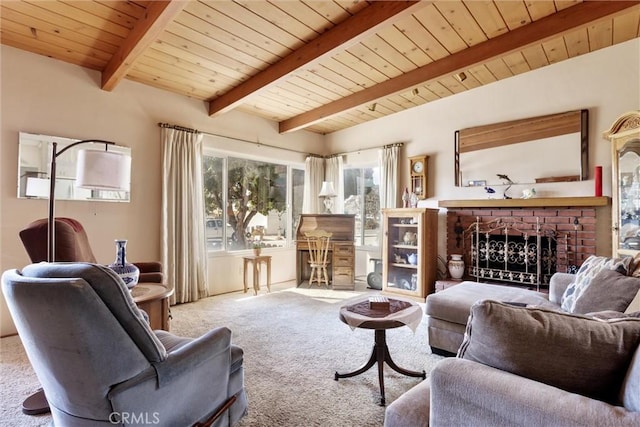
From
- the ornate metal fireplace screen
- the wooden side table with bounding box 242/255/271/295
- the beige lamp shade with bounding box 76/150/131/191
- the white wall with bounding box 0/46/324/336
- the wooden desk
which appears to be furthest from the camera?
the wooden desk

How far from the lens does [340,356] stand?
2.61 m

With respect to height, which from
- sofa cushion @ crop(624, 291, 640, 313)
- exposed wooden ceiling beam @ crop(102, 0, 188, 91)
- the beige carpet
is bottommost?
the beige carpet

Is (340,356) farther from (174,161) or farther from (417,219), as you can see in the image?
(174,161)

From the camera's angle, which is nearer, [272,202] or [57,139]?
[57,139]

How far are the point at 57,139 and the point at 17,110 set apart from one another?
38 cm

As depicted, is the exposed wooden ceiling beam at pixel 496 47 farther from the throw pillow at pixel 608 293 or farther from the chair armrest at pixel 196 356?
the chair armrest at pixel 196 356

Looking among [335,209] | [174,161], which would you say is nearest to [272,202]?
[335,209]

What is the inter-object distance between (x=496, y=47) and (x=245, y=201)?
3762 mm

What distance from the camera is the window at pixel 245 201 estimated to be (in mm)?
4738

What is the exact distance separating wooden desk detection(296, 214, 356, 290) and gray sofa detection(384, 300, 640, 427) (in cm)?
399

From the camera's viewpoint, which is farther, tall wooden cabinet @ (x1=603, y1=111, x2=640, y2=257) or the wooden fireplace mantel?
the wooden fireplace mantel

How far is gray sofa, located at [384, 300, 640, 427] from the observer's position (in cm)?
87

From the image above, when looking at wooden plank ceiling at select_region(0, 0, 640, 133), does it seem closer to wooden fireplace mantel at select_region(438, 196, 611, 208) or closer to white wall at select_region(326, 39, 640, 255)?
white wall at select_region(326, 39, 640, 255)

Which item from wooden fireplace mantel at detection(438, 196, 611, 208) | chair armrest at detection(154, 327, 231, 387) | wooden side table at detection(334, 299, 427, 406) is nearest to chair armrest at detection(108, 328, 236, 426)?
chair armrest at detection(154, 327, 231, 387)
